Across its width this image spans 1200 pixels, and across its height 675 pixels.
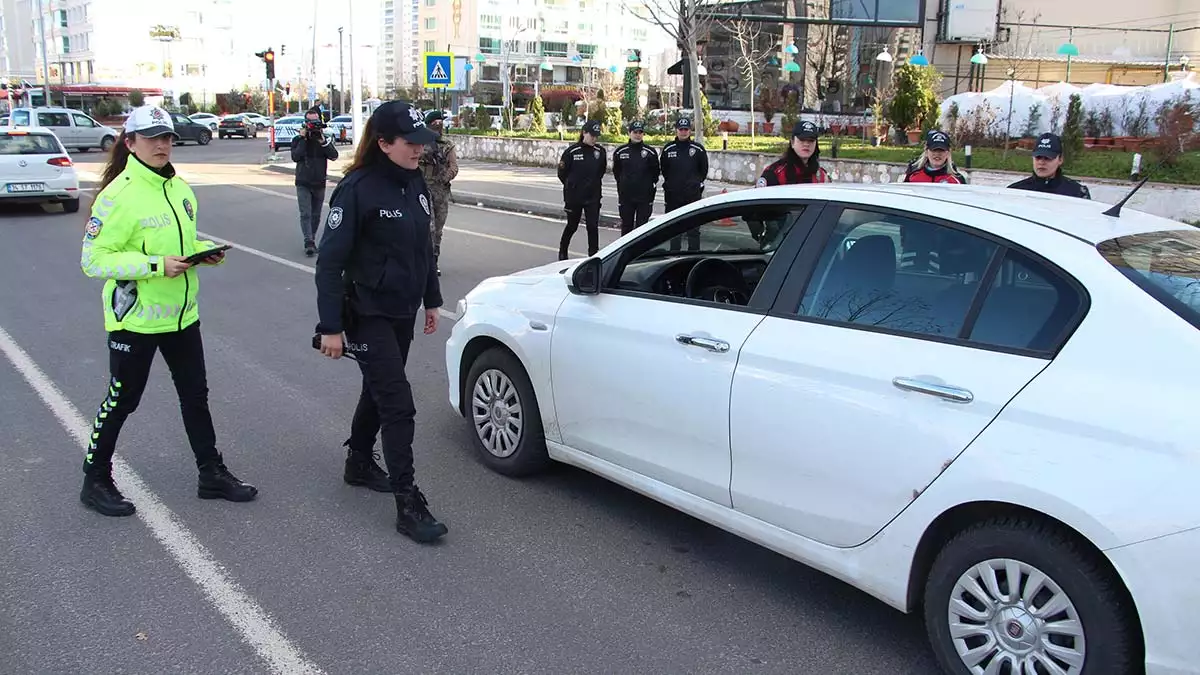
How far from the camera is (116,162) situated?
4.28 m

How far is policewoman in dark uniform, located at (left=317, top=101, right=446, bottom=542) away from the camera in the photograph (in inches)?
159

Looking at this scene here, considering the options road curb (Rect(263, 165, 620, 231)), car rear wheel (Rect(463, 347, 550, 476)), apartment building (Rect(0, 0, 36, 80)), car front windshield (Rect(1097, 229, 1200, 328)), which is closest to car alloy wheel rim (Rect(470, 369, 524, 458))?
car rear wheel (Rect(463, 347, 550, 476))

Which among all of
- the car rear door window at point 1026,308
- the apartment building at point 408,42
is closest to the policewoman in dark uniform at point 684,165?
the car rear door window at point 1026,308

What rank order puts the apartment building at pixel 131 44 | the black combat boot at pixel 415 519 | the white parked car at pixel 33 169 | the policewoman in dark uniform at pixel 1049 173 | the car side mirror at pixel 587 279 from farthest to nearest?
the apartment building at pixel 131 44, the white parked car at pixel 33 169, the policewoman in dark uniform at pixel 1049 173, the car side mirror at pixel 587 279, the black combat boot at pixel 415 519

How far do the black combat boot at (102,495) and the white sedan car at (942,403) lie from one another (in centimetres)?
215

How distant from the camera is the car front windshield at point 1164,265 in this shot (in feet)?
9.25

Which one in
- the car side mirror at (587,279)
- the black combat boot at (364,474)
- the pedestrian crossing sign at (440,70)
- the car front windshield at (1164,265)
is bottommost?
the black combat boot at (364,474)

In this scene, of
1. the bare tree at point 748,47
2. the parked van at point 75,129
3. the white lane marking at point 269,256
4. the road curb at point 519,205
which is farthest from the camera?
the bare tree at point 748,47

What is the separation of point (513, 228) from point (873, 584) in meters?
12.5

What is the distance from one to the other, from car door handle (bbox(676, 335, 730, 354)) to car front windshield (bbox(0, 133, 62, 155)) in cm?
1561

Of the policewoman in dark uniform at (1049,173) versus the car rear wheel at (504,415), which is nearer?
the car rear wheel at (504,415)

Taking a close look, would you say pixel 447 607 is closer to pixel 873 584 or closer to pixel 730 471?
pixel 730 471

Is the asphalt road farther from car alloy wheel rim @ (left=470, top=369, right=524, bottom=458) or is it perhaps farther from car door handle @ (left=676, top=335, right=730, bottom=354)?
car door handle @ (left=676, top=335, right=730, bottom=354)

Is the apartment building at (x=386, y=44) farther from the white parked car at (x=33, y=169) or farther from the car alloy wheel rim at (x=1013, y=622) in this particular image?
the car alloy wheel rim at (x=1013, y=622)
